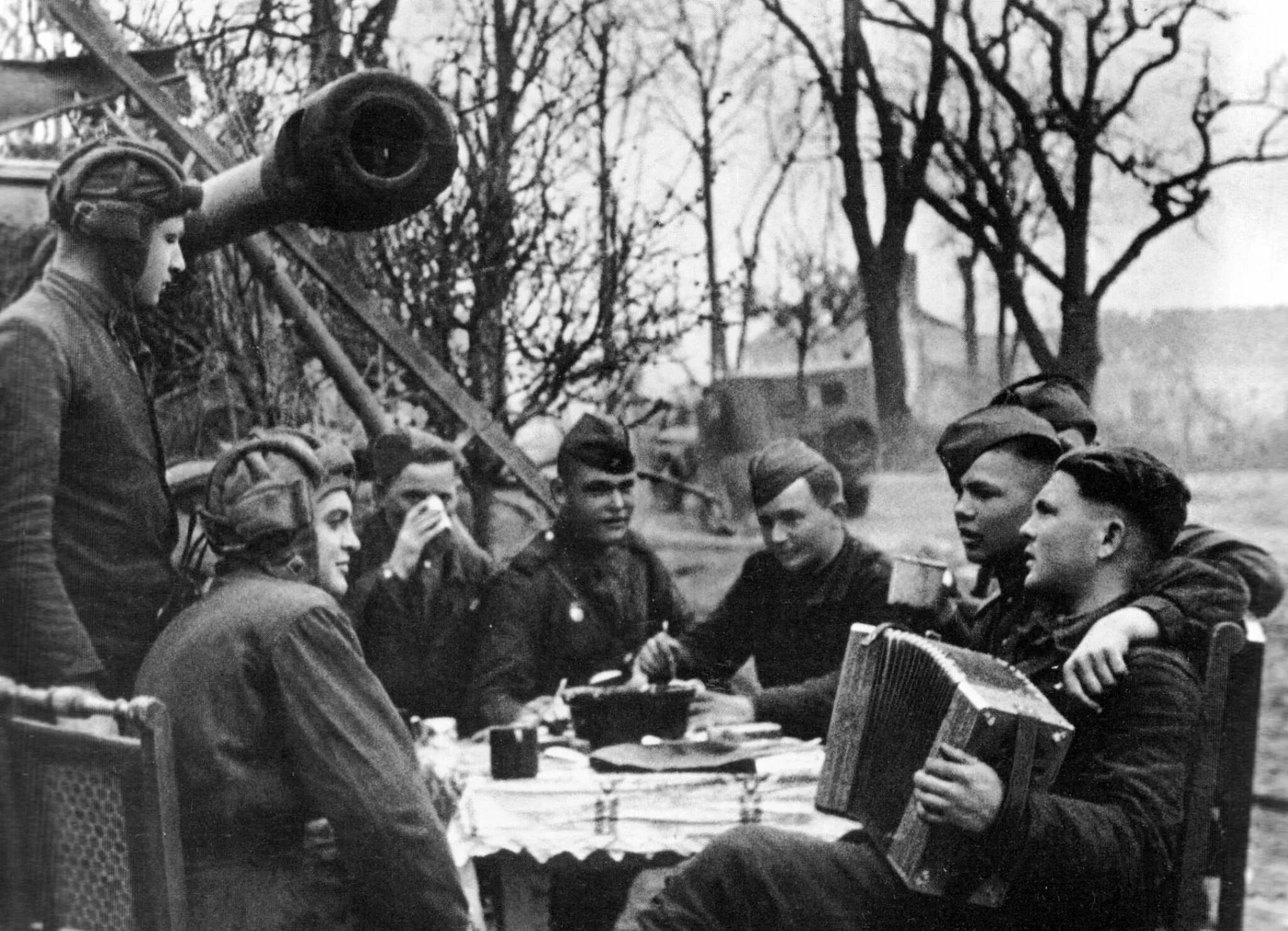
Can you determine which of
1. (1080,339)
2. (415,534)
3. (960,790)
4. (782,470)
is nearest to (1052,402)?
(1080,339)

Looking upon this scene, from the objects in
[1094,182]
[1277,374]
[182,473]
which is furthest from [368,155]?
[1277,374]

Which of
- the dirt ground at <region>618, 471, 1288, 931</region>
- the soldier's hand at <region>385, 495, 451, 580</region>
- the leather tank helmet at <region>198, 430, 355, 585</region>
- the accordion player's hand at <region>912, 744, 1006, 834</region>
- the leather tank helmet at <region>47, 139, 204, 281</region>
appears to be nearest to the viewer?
the accordion player's hand at <region>912, 744, 1006, 834</region>

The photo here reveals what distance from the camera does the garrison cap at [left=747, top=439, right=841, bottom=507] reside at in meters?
3.74

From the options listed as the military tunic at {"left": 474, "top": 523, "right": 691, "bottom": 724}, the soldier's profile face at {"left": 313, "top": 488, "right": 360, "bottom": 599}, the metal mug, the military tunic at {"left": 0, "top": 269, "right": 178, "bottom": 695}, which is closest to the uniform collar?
the military tunic at {"left": 0, "top": 269, "right": 178, "bottom": 695}

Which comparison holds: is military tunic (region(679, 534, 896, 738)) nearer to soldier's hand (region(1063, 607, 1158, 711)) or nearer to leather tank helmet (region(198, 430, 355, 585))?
soldier's hand (region(1063, 607, 1158, 711))

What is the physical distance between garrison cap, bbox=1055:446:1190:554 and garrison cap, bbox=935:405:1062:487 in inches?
18.4

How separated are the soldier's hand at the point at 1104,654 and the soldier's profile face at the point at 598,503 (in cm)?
187

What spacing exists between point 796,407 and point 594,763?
7.49ft

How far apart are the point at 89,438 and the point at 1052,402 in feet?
7.23

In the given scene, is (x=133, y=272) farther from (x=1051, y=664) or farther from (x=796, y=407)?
(x=796, y=407)

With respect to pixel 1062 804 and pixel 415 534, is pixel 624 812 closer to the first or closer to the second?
pixel 1062 804

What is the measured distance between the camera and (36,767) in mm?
2174

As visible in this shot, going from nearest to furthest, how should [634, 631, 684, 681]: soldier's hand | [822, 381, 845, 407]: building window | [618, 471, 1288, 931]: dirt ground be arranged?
[634, 631, 684, 681]: soldier's hand → [618, 471, 1288, 931]: dirt ground → [822, 381, 845, 407]: building window

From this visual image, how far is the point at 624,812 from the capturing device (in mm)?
2750
